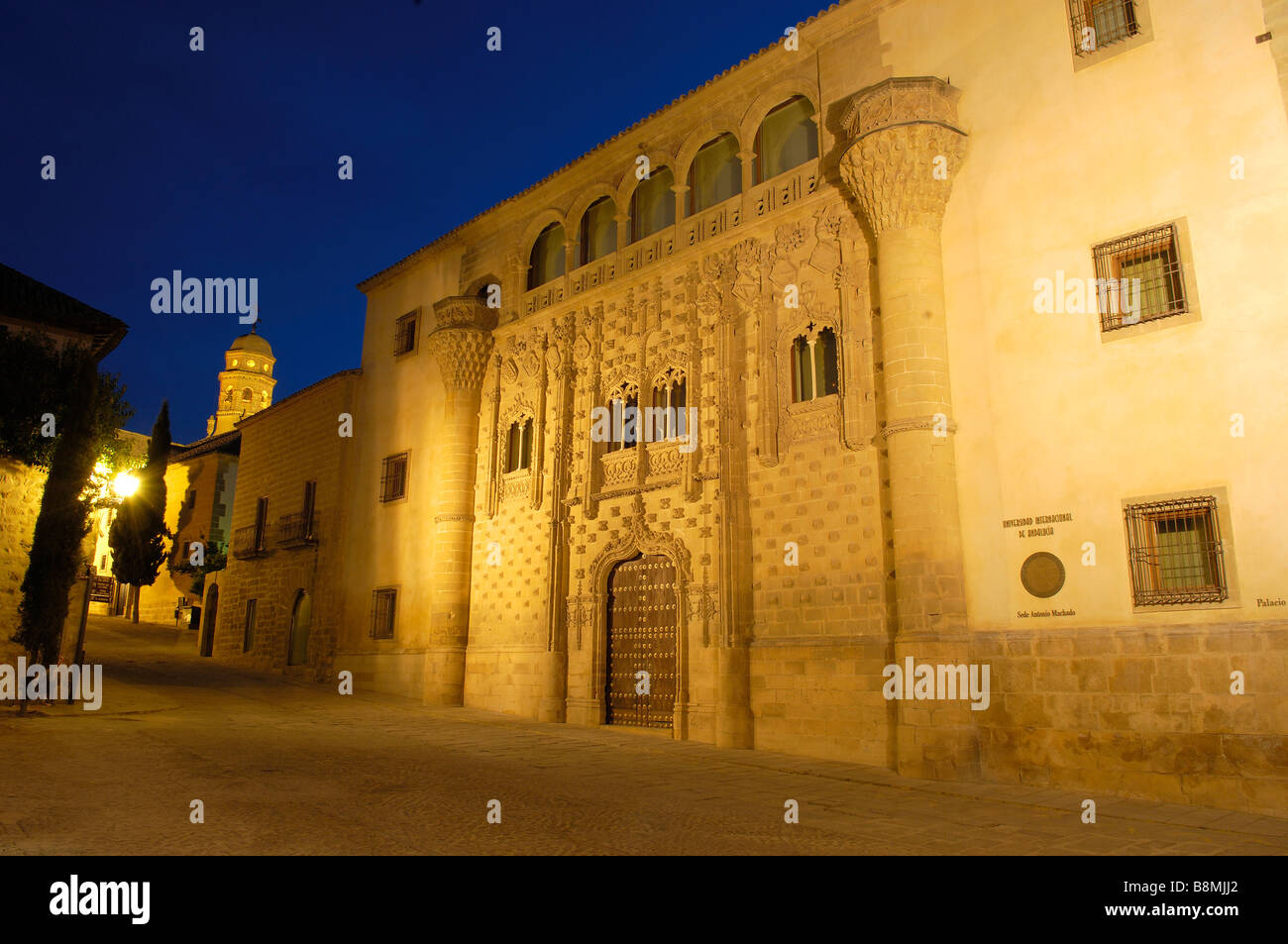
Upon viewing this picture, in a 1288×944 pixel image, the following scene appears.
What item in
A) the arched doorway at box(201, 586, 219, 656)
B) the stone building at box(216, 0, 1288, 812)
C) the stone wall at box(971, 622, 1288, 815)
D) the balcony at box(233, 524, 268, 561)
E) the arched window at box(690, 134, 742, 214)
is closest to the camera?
the stone wall at box(971, 622, 1288, 815)

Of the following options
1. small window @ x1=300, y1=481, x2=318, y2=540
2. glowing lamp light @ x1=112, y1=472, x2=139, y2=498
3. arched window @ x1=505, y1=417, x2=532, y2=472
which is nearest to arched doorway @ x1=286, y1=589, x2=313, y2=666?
small window @ x1=300, y1=481, x2=318, y2=540

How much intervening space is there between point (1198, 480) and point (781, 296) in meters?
6.75

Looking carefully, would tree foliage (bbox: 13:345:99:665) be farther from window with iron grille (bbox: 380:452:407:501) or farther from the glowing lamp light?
window with iron grille (bbox: 380:452:407:501)

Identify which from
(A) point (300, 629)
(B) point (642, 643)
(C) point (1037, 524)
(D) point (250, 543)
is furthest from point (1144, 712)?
(D) point (250, 543)

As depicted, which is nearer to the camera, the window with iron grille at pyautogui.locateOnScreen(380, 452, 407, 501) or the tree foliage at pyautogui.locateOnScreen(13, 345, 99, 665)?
the tree foliage at pyautogui.locateOnScreen(13, 345, 99, 665)

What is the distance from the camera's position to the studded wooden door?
49.3 ft

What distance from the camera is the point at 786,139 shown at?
14.8 m

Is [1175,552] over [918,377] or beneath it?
beneath

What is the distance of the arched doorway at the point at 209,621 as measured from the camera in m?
29.1

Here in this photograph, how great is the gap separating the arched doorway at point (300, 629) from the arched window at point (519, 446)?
8.84 meters

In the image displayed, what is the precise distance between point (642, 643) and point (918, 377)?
692 centimetres

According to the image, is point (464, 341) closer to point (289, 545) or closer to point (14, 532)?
point (289, 545)

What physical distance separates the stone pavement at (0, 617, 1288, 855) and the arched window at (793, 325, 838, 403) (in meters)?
5.50

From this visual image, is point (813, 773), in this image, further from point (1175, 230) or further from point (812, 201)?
point (812, 201)
